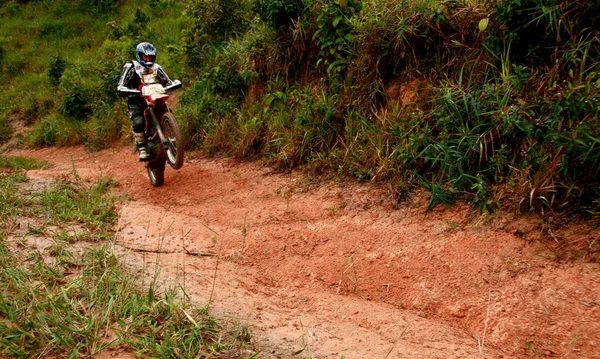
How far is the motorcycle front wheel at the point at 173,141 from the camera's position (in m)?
6.55

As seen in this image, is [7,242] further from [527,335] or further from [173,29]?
[173,29]

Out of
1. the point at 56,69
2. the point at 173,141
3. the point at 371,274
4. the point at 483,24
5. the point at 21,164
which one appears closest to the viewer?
the point at 371,274

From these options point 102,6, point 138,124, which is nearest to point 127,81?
point 138,124

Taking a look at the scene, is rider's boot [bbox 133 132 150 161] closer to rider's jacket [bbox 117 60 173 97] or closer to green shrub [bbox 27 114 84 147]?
rider's jacket [bbox 117 60 173 97]

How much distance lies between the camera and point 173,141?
6.68 metres

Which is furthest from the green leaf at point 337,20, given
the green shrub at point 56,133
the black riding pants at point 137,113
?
the green shrub at point 56,133

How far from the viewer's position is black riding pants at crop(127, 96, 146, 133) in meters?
7.11

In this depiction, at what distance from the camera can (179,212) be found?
582 centimetres

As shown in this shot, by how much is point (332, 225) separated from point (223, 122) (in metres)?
3.46

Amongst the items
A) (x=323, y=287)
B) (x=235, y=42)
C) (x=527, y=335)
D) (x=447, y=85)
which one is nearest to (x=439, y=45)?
(x=447, y=85)

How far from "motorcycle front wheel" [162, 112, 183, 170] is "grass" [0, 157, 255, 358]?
270 cm

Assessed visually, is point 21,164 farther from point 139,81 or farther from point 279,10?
point 279,10

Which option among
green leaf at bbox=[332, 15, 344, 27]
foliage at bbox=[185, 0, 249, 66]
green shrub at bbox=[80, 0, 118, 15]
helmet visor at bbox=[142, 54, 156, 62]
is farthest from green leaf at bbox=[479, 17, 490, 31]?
green shrub at bbox=[80, 0, 118, 15]

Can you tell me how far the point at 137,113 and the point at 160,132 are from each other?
56 centimetres
